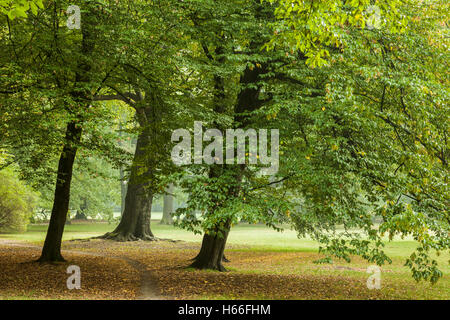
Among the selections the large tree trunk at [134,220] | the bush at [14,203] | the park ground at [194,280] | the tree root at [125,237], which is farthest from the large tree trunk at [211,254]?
the bush at [14,203]

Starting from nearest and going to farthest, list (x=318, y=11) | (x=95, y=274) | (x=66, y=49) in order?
(x=318, y=11) < (x=66, y=49) < (x=95, y=274)

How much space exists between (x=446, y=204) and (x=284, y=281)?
19.3 feet

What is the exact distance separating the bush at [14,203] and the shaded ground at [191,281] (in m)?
10.8

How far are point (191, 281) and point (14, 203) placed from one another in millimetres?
21334

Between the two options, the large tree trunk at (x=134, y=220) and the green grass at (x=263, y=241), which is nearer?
the large tree trunk at (x=134, y=220)

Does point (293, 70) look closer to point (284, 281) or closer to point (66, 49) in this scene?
point (66, 49)

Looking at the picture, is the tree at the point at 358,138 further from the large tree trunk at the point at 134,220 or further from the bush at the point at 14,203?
the bush at the point at 14,203

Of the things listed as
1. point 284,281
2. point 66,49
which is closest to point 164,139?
point 66,49

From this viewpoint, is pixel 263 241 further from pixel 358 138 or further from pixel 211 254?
pixel 358 138

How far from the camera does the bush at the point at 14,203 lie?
→ 27.3 metres

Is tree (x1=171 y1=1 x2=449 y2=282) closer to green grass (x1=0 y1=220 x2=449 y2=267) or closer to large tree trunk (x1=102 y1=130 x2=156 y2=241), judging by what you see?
green grass (x1=0 y1=220 x2=449 y2=267)

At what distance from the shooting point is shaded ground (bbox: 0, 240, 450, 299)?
1077 centimetres

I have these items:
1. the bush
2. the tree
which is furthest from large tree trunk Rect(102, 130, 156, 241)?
the tree

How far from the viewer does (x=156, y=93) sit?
12305 mm
